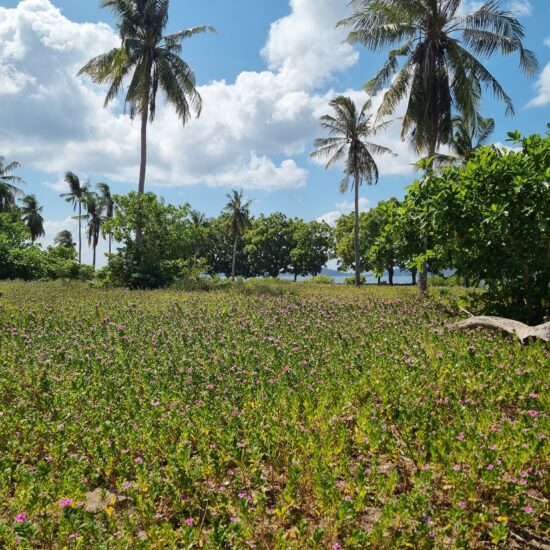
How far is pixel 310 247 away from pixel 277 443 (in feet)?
182

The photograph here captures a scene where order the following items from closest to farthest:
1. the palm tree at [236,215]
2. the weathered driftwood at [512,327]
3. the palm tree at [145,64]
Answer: the weathered driftwood at [512,327]
the palm tree at [145,64]
the palm tree at [236,215]

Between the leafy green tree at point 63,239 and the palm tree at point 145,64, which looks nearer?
the palm tree at point 145,64

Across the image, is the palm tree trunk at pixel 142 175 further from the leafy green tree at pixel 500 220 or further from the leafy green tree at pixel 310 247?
the leafy green tree at pixel 310 247

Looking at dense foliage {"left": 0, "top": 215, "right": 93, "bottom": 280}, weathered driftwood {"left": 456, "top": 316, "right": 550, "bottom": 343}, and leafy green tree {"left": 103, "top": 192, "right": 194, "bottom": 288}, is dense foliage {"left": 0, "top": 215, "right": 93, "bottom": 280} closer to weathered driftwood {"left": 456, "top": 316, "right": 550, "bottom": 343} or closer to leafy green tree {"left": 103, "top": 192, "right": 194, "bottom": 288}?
leafy green tree {"left": 103, "top": 192, "right": 194, "bottom": 288}

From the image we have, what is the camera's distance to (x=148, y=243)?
24.8m

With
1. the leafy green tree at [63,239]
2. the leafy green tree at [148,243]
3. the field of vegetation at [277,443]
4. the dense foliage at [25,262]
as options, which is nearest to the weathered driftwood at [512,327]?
the field of vegetation at [277,443]

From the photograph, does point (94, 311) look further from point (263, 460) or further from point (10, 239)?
point (10, 239)

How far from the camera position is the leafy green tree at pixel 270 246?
6034 cm

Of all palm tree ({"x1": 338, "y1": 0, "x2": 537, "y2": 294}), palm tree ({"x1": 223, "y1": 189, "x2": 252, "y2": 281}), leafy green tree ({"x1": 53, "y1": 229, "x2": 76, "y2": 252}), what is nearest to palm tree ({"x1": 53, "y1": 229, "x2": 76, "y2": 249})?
leafy green tree ({"x1": 53, "y1": 229, "x2": 76, "y2": 252})

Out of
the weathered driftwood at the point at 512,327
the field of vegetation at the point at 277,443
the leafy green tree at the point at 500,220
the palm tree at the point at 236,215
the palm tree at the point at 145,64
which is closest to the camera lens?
the field of vegetation at the point at 277,443

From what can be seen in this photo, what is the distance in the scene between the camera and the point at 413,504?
2982 millimetres

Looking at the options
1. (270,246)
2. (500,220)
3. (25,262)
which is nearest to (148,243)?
(25,262)

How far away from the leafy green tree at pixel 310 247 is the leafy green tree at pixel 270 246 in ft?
3.41

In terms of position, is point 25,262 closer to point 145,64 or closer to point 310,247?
point 145,64
